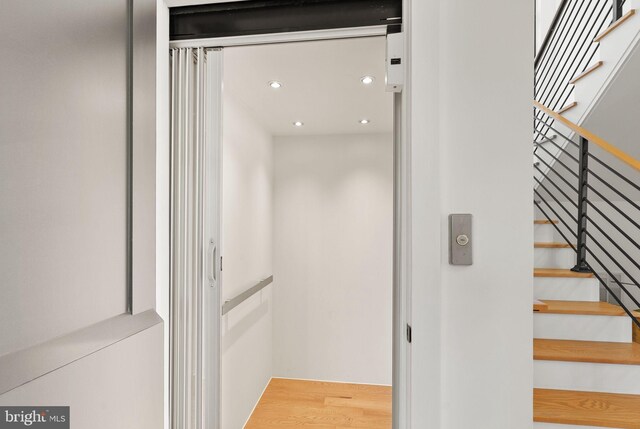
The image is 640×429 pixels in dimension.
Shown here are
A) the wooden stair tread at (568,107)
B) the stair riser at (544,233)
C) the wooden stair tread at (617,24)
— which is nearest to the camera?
the wooden stair tread at (617,24)

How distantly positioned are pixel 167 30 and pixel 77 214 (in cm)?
134

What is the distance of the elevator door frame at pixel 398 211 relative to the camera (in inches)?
41.1

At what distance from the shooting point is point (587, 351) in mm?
1624

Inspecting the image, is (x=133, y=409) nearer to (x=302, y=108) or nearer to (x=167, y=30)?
(x=167, y=30)

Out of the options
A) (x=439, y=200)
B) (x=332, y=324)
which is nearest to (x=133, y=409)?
(x=439, y=200)

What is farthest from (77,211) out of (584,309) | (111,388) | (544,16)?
(544,16)

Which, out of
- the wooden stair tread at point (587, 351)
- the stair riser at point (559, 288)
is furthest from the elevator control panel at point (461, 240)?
the stair riser at point (559, 288)

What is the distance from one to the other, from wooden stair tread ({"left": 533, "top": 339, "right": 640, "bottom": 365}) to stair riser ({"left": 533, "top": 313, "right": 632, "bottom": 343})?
0.04m

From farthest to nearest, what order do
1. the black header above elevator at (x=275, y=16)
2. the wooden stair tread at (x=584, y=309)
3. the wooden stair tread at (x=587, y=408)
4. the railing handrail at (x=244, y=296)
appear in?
1. the railing handrail at (x=244, y=296)
2. the wooden stair tread at (x=584, y=309)
3. the wooden stair tread at (x=587, y=408)
4. the black header above elevator at (x=275, y=16)

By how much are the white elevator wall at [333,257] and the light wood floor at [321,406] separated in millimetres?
128

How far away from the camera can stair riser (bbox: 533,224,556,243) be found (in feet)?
7.40

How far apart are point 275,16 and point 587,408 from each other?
2090 mm

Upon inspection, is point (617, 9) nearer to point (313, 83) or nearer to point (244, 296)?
point (313, 83)

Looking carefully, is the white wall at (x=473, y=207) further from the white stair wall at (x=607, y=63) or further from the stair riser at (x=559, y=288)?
the white stair wall at (x=607, y=63)
